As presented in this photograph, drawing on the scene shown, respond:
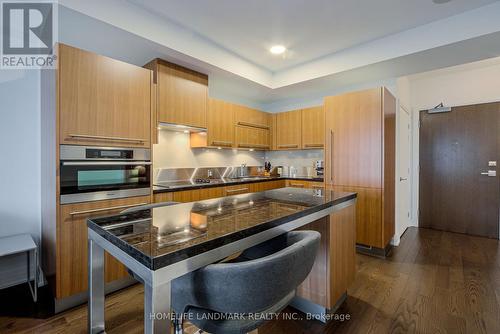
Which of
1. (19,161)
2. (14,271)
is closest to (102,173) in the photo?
(19,161)

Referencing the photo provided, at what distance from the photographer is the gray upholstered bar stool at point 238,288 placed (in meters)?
0.80

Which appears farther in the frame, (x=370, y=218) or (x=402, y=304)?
(x=370, y=218)

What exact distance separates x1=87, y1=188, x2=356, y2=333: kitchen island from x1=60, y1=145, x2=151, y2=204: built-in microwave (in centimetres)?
93

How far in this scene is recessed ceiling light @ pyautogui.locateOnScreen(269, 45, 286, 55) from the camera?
2963mm

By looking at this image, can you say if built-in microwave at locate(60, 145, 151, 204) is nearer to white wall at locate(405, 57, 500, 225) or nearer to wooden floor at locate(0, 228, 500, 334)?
wooden floor at locate(0, 228, 500, 334)

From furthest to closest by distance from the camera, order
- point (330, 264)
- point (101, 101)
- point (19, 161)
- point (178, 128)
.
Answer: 1. point (178, 128)
2. point (19, 161)
3. point (101, 101)
4. point (330, 264)

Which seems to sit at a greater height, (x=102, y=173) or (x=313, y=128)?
(x=313, y=128)

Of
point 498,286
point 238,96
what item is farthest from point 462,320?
point 238,96

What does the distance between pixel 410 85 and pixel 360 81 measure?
4.42ft

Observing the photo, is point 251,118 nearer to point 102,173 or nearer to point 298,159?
point 298,159

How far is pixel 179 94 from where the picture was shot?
9.34 ft

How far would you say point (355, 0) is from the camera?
211cm

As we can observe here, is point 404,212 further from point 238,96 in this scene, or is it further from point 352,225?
point 238,96

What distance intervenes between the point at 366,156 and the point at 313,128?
1244 mm
